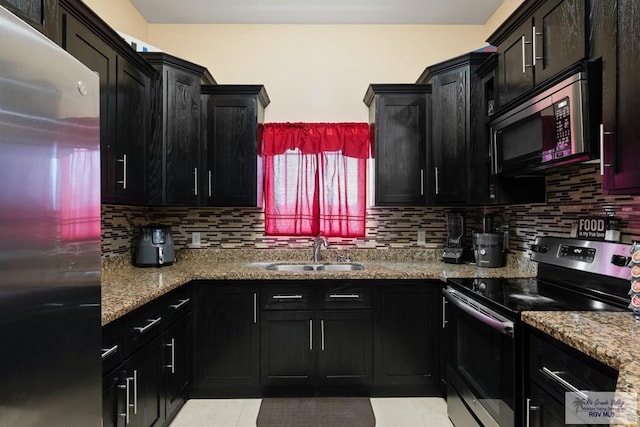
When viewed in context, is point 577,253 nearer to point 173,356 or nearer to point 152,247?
point 173,356

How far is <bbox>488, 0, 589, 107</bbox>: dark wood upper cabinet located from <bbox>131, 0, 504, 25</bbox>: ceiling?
83 cm

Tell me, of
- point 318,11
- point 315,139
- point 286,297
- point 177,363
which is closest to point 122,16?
point 318,11

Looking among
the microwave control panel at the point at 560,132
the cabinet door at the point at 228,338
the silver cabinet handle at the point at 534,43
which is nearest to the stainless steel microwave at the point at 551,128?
the microwave control panel at the point at 560,132

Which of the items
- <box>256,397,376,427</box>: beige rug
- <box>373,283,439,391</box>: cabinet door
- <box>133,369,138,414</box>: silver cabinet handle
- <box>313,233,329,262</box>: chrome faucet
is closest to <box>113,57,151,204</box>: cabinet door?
<box>133,369,138,414</box>: silver cabinet handle

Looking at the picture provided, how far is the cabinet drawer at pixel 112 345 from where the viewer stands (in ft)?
4.75

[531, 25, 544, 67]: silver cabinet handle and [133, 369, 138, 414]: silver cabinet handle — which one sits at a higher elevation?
[531, 25, 544, 67]: silver cabinet handle

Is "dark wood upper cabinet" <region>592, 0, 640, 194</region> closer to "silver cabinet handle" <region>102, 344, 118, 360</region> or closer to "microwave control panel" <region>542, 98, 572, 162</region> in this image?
"microwave control panel" <region>542, 98, 572, 162</region>

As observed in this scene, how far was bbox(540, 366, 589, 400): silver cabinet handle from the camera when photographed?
113 centimetres

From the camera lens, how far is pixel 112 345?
1510 mm

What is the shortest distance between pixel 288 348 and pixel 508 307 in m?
1.47

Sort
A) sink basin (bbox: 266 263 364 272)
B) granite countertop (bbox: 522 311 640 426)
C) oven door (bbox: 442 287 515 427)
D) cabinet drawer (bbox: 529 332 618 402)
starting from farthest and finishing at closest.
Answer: sink basin (bbox: 266 263 364 272) → oven door (bbox: 442 287 515 427) → cabinet drawer (bbox: 529 332 618 402) → granite countertop (bbox: 522 311 640 426)

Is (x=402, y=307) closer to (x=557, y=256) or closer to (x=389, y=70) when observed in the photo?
(x=557, y=256)

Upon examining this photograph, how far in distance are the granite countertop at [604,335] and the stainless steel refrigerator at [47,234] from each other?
1.25 meters

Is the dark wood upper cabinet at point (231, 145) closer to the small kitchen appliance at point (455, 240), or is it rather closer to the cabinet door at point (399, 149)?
the cabinet door at point (399, 149)
